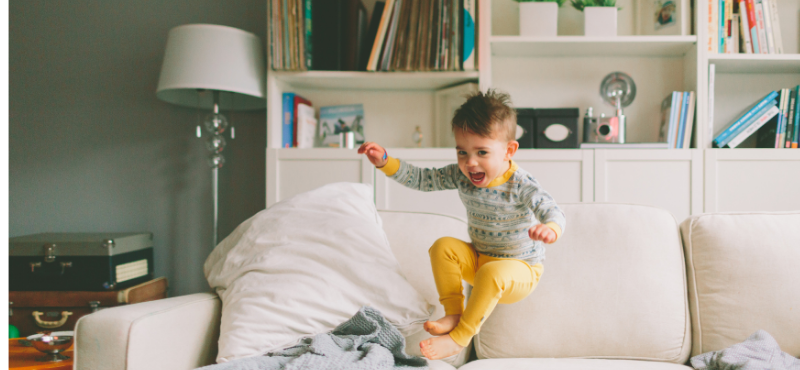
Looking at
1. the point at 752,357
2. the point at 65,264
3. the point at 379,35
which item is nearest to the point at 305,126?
the point at 379,35

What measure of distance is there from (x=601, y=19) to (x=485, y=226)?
1.37 metres

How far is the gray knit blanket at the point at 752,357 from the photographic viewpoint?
3.11 feet

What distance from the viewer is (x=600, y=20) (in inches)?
76.7

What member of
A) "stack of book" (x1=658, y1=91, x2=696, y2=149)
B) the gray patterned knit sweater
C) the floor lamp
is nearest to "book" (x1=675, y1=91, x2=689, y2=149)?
"stack of book" (x1=658, y1=91, x2=696, y2=149)

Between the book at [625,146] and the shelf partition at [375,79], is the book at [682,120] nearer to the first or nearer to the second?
the book at [625,146]

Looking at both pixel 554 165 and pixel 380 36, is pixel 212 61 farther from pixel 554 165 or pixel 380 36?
pixel 554 165

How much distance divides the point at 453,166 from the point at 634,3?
1658 mm

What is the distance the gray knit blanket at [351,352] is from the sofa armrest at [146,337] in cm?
12

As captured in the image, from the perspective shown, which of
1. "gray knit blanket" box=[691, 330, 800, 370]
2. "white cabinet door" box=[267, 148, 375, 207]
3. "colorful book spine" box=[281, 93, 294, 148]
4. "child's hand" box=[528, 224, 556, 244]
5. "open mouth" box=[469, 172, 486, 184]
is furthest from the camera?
"colorful book spine" box=[281, 93, 294, 148]

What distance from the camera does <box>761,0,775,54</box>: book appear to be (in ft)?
6.25

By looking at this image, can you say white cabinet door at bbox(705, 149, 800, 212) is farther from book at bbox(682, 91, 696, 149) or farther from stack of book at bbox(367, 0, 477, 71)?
stack of book at bbox(367, 0, 477, 71)

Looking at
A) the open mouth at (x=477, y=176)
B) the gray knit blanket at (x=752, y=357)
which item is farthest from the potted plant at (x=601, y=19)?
the gray knit blanket at (x=752, y=357)

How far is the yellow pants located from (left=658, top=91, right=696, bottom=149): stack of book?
1.27m

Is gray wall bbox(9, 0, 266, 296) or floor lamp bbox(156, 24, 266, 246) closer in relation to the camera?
floor lamp bbox(156, 24, 266, 246)
